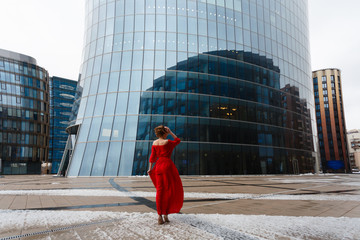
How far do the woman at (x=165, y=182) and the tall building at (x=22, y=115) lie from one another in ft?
173

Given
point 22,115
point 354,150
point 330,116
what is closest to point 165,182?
point 22,115

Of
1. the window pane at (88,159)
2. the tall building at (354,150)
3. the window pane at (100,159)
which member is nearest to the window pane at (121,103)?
the window pane at (100,159)

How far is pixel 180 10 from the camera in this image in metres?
24.2

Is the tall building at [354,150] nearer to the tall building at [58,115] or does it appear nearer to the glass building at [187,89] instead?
the glass building at [187,89]

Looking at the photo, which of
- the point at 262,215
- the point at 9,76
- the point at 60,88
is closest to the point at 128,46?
the point at 262,215

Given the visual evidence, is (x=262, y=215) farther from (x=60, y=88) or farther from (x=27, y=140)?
(x=60, y=88)

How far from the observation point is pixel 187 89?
2244cm

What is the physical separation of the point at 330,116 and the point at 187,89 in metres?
67.1

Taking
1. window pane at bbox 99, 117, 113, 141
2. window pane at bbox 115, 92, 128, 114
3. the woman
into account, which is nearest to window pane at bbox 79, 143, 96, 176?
window pane at bbox 99, 117, 113, 141

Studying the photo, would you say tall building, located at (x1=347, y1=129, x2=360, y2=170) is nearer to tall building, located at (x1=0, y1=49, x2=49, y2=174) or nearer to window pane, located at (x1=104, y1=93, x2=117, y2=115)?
window pane, located at (x1=104, y1=93, x2=117, y2=115)

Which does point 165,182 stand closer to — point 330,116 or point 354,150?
point 330,116

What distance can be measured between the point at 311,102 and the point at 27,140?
56311 mm

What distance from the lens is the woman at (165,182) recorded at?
12.3 ft

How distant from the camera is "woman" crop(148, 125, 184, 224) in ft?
12.3
